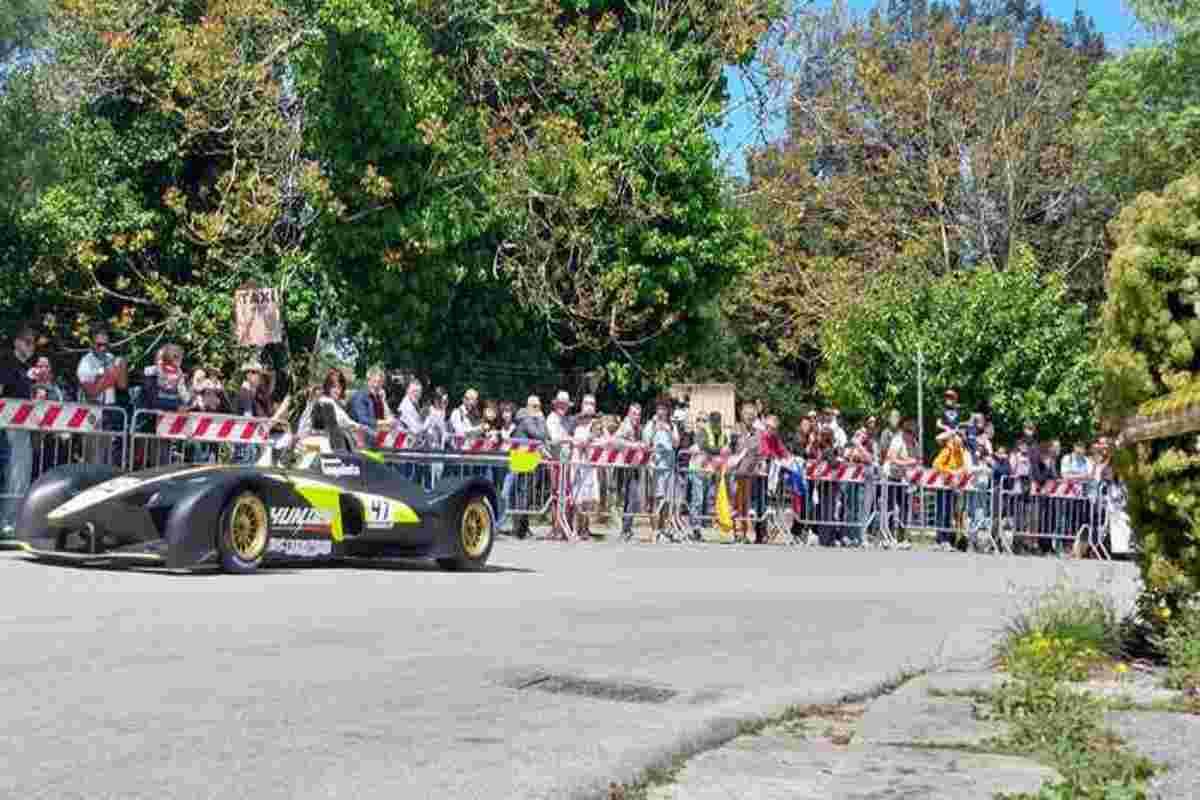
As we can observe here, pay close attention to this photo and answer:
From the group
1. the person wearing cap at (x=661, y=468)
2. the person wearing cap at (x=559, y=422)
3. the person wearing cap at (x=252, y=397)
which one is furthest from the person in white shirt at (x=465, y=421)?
the person wearing cap at (x=252, y=397)

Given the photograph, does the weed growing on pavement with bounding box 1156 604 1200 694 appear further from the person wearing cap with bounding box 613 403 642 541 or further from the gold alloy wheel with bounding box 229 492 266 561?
the person wearing cap with bounding box 613 403 642 541

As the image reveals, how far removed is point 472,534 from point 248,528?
8.62 ft

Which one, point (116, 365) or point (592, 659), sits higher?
point (116, 365)

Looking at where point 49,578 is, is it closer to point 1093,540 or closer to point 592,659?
point 592,659

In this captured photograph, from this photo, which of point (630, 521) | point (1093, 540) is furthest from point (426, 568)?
point (1093, 540)

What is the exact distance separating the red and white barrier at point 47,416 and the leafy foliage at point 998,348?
88.0 ft

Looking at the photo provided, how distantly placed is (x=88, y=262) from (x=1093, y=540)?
17.0 metres

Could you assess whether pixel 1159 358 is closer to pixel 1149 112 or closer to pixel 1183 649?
pixel 1183 649

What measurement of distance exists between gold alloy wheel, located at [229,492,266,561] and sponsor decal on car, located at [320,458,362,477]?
1.06 meters

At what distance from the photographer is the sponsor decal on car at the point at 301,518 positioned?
1550cm

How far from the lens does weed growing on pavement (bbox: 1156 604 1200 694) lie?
360 inches

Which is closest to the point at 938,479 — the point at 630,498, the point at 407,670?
the point at 630,498

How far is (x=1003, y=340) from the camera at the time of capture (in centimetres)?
4391

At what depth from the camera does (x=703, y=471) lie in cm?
2712
